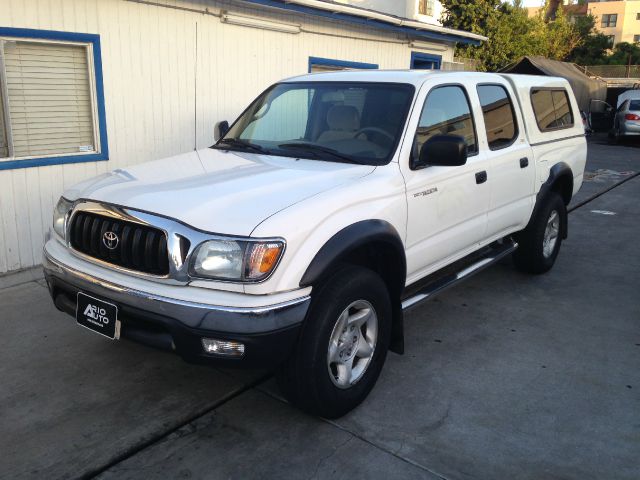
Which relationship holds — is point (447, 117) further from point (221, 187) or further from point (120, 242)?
point (120, 242)

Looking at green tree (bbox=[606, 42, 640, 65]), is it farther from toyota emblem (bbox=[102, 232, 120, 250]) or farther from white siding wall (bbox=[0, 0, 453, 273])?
toyota emblem (bbox=[102, 232, 120, 250])

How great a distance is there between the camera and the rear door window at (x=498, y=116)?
4.55m

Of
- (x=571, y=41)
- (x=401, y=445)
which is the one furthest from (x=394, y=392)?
(x=571, y=41)

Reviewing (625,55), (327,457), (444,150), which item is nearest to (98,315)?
(327,457)

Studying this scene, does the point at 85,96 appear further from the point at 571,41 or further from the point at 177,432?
the point at 571,41

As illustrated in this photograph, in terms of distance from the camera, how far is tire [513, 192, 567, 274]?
17.9 ft

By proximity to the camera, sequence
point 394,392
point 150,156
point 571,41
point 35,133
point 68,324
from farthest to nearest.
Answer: point 571,41 → point 150,156 → point 35,133 → point 68,324 → point 394,392

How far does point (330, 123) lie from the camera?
4027mm

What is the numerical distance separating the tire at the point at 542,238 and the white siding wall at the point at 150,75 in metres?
4.09

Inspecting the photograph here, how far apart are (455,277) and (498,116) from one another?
4.59 ft

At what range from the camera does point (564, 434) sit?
3207 mm

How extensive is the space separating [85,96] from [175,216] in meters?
4.08

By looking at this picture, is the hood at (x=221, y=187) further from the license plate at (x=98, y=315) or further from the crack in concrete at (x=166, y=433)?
the crack in concrete at (x=166, y=433)

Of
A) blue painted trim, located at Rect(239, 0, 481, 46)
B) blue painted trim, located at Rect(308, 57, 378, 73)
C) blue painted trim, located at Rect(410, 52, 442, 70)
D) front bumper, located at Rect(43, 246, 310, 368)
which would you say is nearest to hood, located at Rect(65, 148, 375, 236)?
front bumper, located at Rect(43, 246, 310, 368)
